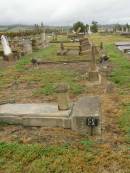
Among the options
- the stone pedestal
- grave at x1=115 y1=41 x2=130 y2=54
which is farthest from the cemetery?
grave at x1=115 y1=41 x2=130 y2=54

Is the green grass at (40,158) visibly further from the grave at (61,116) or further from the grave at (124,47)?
the grave at (124,47)

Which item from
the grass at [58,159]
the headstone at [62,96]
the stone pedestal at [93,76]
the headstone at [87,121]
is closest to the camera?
the grass at [58,159]

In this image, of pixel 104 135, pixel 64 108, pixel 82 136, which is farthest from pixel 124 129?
pixel 64 108

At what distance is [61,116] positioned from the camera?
20.9 feet

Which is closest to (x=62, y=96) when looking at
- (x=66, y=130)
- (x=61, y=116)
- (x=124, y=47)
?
(x=61, y=116)

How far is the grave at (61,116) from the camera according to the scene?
19.7ft

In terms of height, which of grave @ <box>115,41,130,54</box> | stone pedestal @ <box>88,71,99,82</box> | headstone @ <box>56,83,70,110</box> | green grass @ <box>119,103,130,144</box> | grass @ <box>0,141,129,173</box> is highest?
headstone @ <box>56,83,70,110</box>

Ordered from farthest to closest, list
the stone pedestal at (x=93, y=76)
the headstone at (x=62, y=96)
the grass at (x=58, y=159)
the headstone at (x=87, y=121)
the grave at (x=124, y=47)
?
1. the grave at (x=124, y=47)
2. the stone pedestal at (x=93, y=76)
3. the headstone at (x=62, y=96)
4. the headstone at (x=87, y=121)
5. the grass at (x=58, y=159)

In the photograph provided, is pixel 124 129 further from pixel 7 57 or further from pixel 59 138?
pixel 7 57

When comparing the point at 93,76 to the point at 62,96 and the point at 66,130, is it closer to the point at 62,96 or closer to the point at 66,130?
the point at 62,96

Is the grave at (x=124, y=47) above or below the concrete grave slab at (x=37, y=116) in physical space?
below

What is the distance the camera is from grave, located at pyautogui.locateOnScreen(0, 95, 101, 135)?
237 inches

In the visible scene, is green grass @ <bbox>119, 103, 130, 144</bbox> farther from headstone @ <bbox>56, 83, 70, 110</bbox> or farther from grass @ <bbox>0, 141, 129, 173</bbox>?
headstone @ <bbox>56, 83, 70, 110</bbox>

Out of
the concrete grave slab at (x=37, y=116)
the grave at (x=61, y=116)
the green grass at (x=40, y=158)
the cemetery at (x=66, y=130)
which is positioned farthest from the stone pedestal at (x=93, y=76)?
the green grass at (x=40, y=158)
